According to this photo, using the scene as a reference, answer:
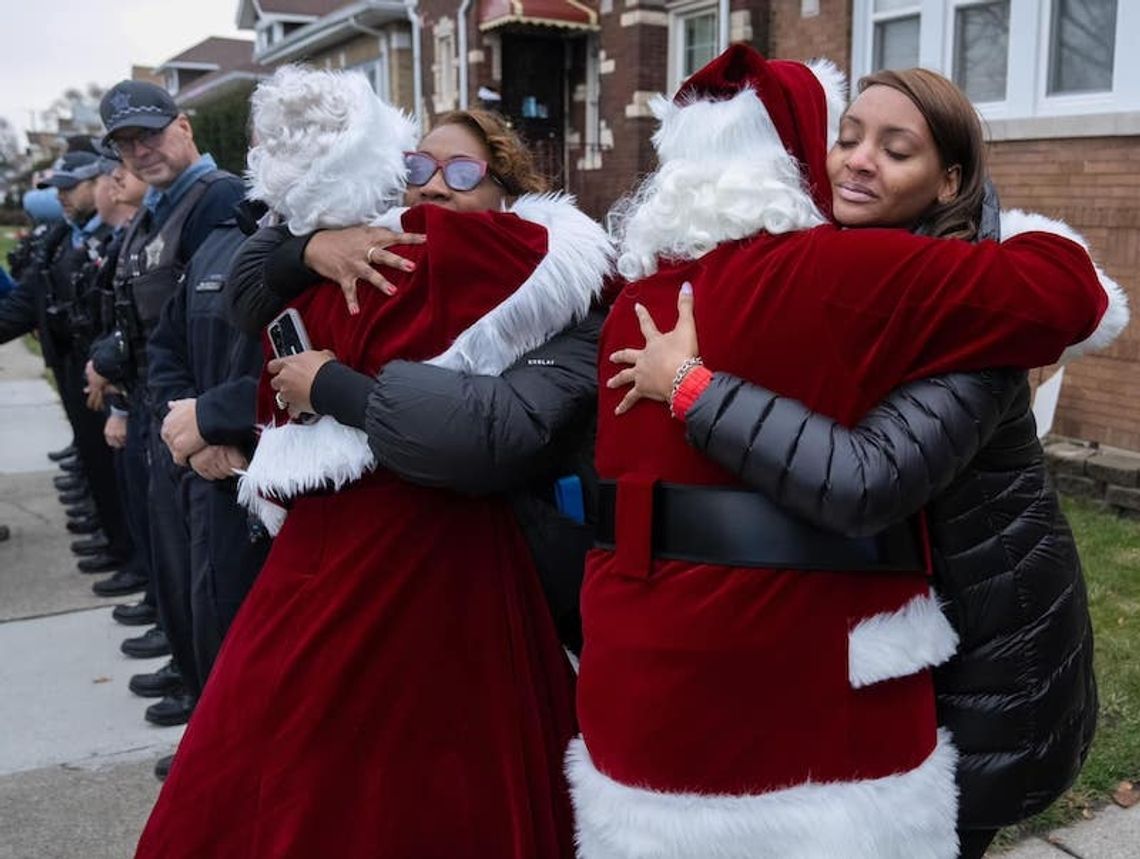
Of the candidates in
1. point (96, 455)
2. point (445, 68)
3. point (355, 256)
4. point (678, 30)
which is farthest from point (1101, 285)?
point (445, 68)

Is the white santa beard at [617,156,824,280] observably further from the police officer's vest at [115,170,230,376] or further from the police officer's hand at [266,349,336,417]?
the police officer's vest at [115,170,230,376]

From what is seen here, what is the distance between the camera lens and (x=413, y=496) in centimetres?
227

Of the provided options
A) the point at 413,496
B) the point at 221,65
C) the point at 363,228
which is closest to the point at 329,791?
the point at 413,496

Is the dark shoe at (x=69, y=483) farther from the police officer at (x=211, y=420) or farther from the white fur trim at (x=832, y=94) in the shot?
the white fur trim at (x=832, y=94)

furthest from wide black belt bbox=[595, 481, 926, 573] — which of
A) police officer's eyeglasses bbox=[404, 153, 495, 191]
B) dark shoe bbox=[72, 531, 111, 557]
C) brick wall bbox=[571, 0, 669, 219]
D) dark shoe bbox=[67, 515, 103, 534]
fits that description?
brick wall bbox=[571, 0, 669, 219]

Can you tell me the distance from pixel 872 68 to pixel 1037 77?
2.09 metres

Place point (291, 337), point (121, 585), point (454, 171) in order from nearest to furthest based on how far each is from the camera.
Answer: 1. point (291, 337)
2. point (454, 171)
3. point (121, 585)

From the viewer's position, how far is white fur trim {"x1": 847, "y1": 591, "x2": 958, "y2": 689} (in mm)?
1720

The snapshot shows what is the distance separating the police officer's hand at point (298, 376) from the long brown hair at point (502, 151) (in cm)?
67

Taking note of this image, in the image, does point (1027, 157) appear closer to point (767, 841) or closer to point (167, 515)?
point (167, 515)

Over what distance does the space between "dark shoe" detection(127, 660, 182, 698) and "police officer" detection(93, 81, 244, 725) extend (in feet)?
2.00

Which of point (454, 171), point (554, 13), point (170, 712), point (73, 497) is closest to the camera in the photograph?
point (454, 171)

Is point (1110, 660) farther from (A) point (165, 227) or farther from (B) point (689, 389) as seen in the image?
(A) point (165, 227)

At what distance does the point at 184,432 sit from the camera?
9.66 ft
